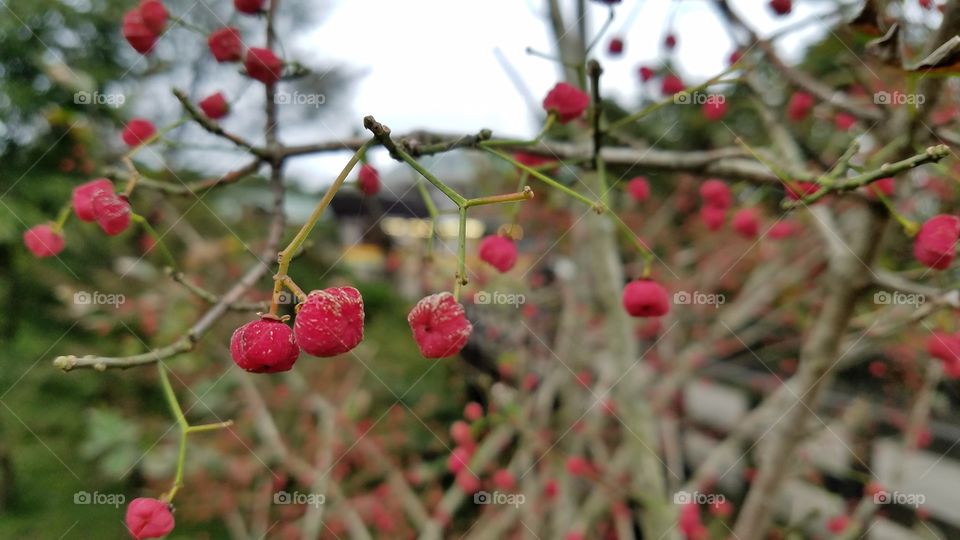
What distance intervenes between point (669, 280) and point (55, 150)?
12.1 ft

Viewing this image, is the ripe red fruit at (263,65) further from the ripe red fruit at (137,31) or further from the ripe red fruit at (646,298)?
the ripe red fruit at (646,298)

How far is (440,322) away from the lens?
2.32 feet

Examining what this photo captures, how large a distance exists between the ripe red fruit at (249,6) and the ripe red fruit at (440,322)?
80 cm

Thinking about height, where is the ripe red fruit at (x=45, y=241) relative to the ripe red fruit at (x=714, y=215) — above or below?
above

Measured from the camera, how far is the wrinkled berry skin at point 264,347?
66 cm

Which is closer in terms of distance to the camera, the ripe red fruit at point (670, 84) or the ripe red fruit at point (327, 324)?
the ripe red fruit at point (327, 324)

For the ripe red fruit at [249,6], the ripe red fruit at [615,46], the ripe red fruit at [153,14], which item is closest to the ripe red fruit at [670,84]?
the ripe red fruit at [615,46]

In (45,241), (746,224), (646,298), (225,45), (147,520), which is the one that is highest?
(225,45)

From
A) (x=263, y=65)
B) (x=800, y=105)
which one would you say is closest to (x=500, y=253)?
(x=263, y=65)

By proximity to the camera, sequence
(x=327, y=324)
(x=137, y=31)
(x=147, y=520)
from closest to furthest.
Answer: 1. (x=327, y=324)
2. (x=147, y=520)
3. (x=137, y=31)

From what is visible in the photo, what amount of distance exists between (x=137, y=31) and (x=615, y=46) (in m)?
1.27

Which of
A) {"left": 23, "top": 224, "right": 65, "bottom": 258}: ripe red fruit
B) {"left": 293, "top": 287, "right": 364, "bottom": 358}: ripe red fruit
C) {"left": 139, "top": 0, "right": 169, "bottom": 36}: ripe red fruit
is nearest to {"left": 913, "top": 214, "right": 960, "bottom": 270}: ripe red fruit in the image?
{"left": 293, "top": 287, "right": 364, "bottom": 358}: ripe red fruit

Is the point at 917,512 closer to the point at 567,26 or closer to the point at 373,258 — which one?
the point at 567,26

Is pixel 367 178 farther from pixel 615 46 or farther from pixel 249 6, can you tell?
pixel 615 46
